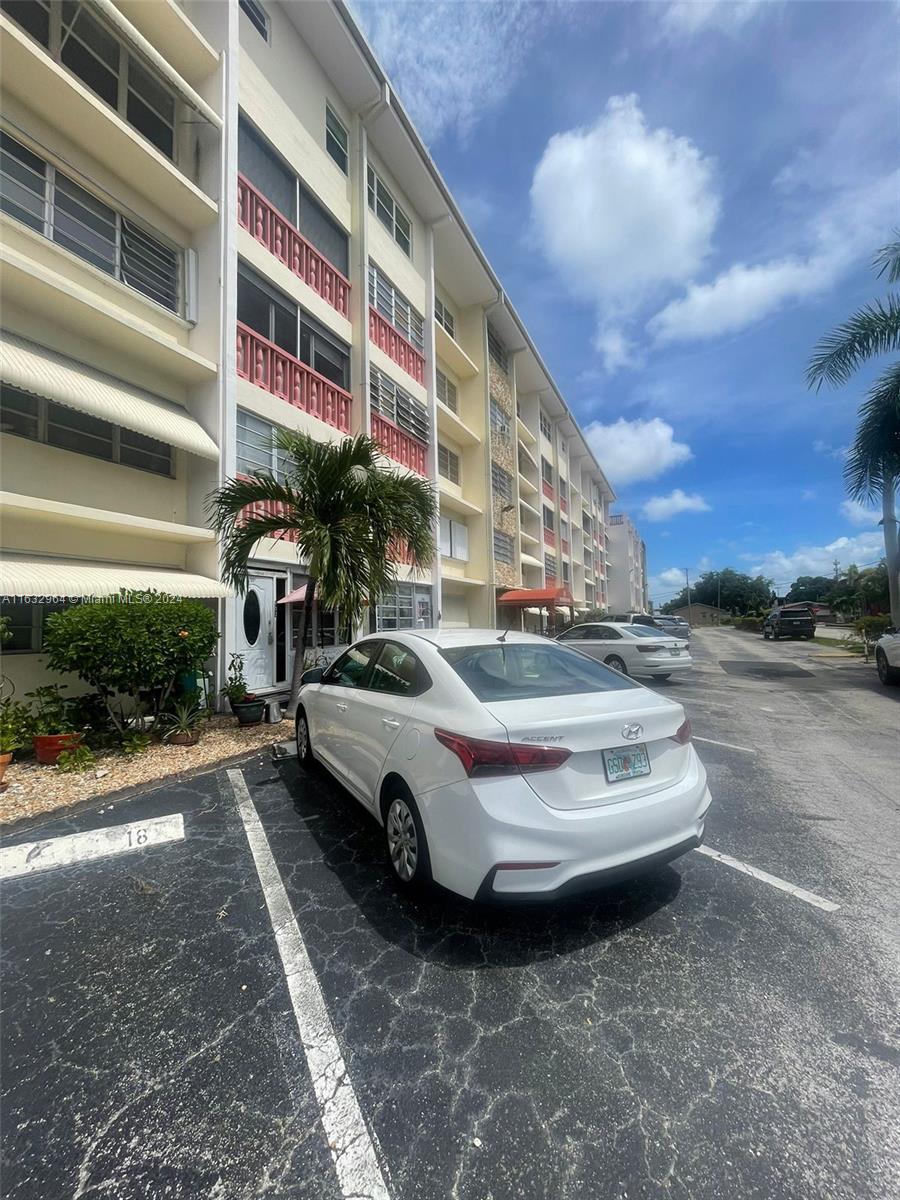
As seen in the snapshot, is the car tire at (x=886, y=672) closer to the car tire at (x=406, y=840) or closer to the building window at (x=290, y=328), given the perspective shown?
the car tire at (x=406, y=840)

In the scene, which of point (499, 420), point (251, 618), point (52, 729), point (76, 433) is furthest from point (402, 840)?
point (499, 420)

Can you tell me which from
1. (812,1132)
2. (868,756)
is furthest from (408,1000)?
(868,756)

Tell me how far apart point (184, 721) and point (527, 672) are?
4.96 m

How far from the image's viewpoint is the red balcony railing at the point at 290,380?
9.49 m

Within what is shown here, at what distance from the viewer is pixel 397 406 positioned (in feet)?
46.9

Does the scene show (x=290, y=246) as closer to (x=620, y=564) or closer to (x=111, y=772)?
(x=111, y=772)

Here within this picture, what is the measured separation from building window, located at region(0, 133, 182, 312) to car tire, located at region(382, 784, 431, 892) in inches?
358

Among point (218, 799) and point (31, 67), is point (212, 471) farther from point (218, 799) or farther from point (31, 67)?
point (218, 799)

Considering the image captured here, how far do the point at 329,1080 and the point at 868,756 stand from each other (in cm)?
687

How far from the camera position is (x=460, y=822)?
2520mm

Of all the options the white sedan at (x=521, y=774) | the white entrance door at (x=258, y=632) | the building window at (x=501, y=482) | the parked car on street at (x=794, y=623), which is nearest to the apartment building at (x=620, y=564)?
the parked car on street at (x=794, y=623)

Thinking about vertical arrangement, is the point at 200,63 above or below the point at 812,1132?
above

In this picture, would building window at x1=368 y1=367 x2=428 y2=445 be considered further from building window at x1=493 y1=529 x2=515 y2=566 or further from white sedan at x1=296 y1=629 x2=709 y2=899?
white sedan at x1=296 y1=629 x2=709 y2=899

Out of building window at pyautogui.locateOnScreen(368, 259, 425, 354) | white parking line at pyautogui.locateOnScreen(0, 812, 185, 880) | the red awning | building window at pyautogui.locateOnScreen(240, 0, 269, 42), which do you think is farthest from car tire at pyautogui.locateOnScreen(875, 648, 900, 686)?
building window at pyautogui.locateOnScreen(240, 0, 269, 42)
